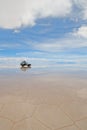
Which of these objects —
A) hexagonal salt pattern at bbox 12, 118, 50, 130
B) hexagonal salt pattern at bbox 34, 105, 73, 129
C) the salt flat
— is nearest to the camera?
hexagonal salt pattern at bbox 12, 118, 50, 130

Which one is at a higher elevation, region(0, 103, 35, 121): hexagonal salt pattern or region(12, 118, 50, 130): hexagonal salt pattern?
region(0, 103, 35, 121): hexagonal salt pattern

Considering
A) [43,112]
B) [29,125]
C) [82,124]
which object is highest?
[43,112]

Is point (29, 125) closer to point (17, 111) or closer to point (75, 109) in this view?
point (17, 111)

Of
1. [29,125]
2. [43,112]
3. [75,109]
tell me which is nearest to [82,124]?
[75,109]

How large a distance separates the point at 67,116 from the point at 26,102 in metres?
2.30

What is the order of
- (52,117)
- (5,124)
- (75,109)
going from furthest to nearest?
1. (75,109)
2. (52,117)
3. (5,124)

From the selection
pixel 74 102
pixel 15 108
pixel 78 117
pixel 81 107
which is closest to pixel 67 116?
pixel 78 117

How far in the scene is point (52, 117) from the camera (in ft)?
19.3

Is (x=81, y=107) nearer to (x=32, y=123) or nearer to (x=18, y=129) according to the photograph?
(x=32, y=123)

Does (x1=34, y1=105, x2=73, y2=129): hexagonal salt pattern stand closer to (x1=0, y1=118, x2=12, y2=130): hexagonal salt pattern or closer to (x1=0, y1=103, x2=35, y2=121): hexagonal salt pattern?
(x1=0, y1=103, x2=35, y2=121): hexagonal salt pattern

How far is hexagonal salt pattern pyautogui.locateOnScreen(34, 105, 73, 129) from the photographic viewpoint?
5363 mm

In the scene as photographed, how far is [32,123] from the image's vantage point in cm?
536

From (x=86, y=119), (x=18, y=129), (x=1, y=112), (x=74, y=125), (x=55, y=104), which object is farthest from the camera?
(x=55, y=104)

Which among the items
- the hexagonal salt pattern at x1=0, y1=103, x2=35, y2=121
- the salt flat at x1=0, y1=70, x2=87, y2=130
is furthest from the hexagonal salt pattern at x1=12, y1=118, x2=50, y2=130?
the hexagonal salt pattern at x1=0, y1=103, x2=35, y2=121
